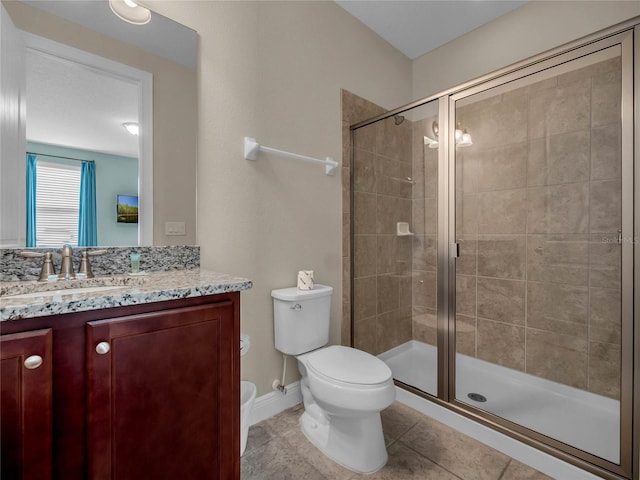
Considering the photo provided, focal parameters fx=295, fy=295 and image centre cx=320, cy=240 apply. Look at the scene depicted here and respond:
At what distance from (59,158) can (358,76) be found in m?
1.98

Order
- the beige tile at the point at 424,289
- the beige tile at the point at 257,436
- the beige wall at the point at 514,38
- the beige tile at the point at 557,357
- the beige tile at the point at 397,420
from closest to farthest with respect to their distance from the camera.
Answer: the beige tile at the point at 257,436 < the beige tile at the point at 397,420 < the beige tile at the point at 557,357 < the beige wall at the point at 514,38 < the beige tile at the point at 424,289

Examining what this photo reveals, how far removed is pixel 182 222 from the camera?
1439 millimetres

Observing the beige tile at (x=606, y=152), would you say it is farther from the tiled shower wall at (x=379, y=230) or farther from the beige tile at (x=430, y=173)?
the tiled shower wall at (x=379, y=230)

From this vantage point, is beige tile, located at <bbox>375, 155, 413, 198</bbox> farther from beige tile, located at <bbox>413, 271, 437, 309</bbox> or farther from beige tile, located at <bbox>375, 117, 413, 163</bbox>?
beige tile, located at <bbox>413, 271, 437, 309</bbox>

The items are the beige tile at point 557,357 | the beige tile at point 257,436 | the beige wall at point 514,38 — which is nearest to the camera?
the beige tile at point 257,436

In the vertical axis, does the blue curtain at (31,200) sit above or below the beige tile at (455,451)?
above

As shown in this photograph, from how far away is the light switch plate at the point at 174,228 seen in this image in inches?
55.4

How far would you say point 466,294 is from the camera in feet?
6.19

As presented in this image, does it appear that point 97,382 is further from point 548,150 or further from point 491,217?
point 548,150

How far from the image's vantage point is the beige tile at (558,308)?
1.68m

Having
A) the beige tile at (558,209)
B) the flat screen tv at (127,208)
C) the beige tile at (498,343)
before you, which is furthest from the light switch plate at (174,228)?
the beige tile at (558,209)

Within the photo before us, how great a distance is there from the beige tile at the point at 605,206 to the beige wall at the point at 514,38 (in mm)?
950

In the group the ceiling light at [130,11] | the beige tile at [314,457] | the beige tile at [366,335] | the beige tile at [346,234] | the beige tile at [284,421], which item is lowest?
the beige tile at [314,457]

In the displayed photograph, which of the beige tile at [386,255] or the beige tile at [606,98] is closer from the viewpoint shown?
the beige tile at [606,98]
